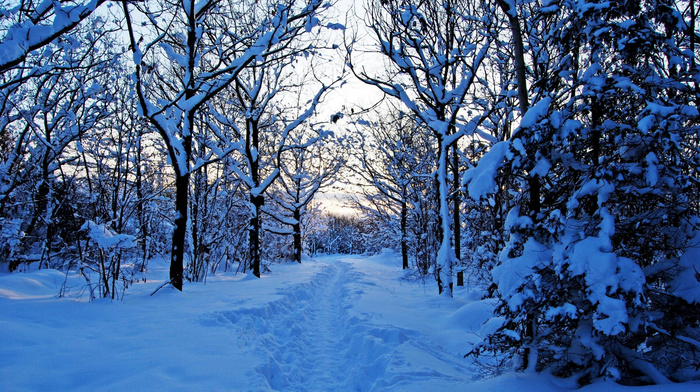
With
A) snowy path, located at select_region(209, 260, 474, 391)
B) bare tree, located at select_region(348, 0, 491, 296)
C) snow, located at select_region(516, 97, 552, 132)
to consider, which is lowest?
snowy path, located at select_region(209, 260, 474, 391)

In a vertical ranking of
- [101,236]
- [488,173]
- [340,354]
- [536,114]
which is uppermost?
[536,114]

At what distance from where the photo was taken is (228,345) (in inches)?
158

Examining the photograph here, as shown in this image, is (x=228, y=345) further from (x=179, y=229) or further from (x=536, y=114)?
(x=179, y=229)

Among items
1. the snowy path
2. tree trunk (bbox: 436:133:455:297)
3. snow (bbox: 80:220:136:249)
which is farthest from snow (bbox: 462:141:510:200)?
snow (bbox: 80:220:136:249)

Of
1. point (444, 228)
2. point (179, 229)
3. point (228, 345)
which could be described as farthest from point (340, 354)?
point (179, 229)

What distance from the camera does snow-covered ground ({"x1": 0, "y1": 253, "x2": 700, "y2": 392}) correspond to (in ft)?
9.32

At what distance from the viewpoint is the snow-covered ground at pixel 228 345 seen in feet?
9.32

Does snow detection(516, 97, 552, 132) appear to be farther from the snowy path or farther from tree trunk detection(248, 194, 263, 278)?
tree trunk detection(248, 194, 263, 278)

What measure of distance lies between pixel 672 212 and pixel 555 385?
5.29 feet

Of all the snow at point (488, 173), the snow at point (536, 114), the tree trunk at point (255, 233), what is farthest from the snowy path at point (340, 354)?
the tree trunk at point (255, 233)

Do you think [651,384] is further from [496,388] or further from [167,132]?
[167,132]

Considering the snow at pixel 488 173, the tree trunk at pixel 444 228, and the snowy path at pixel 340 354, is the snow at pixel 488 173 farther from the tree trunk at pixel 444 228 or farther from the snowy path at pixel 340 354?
the tree trunk at pixel 444 228

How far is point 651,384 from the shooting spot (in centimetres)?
236

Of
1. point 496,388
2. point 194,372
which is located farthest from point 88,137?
point 496,388
